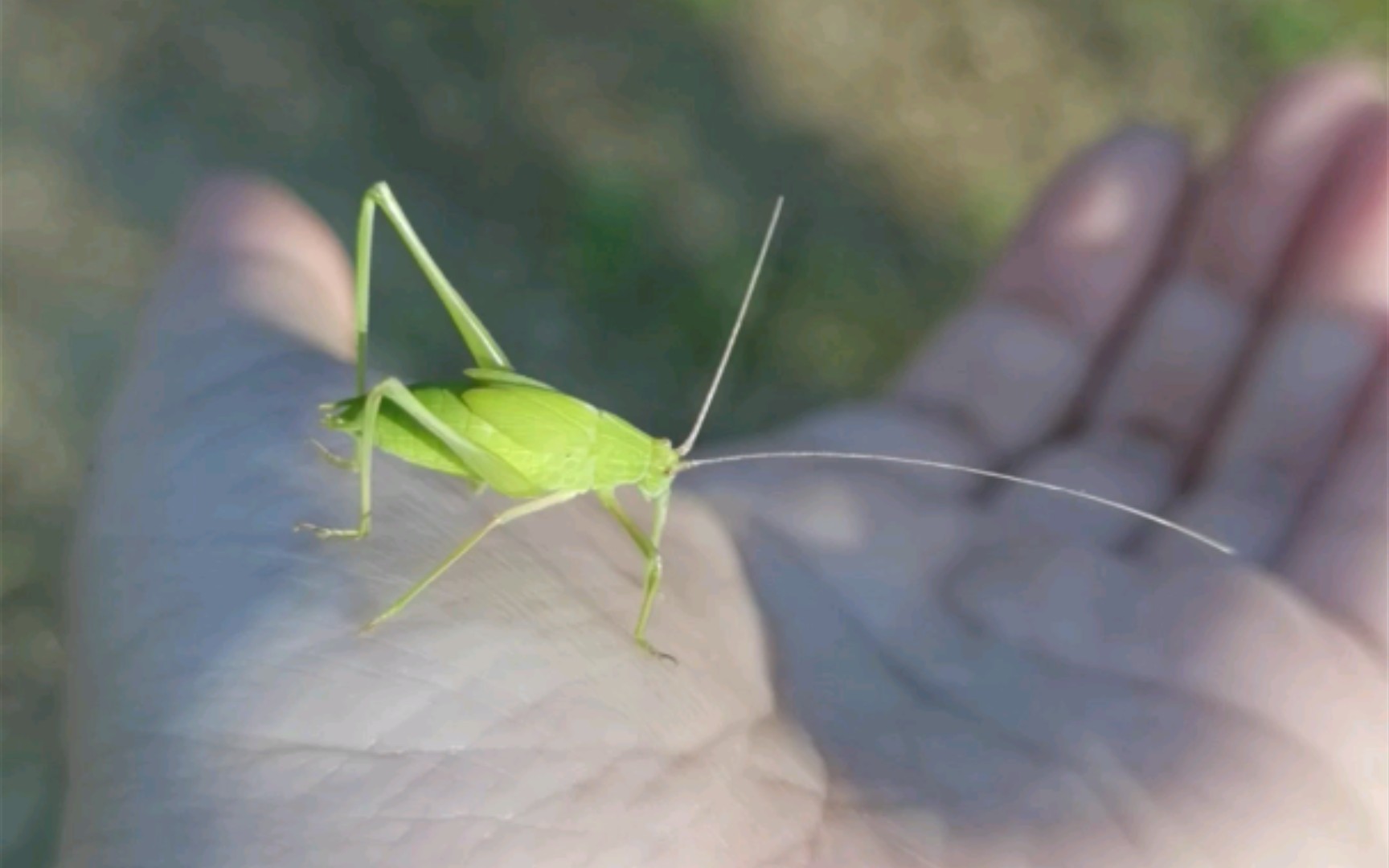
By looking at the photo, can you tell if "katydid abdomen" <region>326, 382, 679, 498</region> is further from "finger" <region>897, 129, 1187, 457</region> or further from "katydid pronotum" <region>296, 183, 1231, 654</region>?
"finger" <region>897, 129, 1187, 457</region>

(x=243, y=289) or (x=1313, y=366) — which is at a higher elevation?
(x=1313, y=366)

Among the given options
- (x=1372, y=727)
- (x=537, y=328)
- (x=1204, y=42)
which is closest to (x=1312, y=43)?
Result: (x=1204, y=42)

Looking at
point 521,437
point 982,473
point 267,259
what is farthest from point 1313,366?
point 267,259

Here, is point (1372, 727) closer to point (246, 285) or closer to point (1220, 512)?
point (1220, 512)

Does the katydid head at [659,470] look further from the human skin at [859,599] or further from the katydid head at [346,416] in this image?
the katydid head at [346,416]

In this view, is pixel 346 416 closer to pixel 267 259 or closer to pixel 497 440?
pixel 497 440

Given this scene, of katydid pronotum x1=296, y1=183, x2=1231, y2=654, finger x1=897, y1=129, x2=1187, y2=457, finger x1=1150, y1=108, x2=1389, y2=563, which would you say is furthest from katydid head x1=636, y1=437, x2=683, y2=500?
finger x1=1150, y1=108, x2=1389, y2=563
